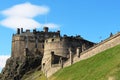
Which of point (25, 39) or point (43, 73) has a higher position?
point (25, 39)

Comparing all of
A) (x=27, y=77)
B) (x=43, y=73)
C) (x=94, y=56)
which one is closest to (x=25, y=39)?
(x=27, y=77)

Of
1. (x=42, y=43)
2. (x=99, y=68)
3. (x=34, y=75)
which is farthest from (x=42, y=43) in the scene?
(x=99, y=68)

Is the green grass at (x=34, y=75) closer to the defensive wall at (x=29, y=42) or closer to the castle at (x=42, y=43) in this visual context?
the castle at (x=42, y=43)

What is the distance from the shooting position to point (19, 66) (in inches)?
4134

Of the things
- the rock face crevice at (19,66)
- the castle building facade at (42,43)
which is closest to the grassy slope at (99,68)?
the castle building facade at (42,43)

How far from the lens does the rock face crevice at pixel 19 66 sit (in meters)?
103

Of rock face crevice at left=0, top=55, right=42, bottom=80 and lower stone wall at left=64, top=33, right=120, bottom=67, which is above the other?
lower stone wall at left=64, top=33, right=120, bottom=67

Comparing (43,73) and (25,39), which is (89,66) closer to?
(43,73)

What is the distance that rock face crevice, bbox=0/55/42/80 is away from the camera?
103m

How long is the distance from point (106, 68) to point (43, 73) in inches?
1507

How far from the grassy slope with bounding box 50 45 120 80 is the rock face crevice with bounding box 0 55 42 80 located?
36.5 metres

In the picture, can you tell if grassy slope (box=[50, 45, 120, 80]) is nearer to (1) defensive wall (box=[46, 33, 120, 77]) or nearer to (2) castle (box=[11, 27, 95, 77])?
(1) defensive wall (box=[46, 33, 120, 77])

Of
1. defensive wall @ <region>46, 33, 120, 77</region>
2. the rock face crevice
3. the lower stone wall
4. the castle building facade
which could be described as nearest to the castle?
the castle building facade

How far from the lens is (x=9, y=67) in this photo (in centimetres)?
10738
